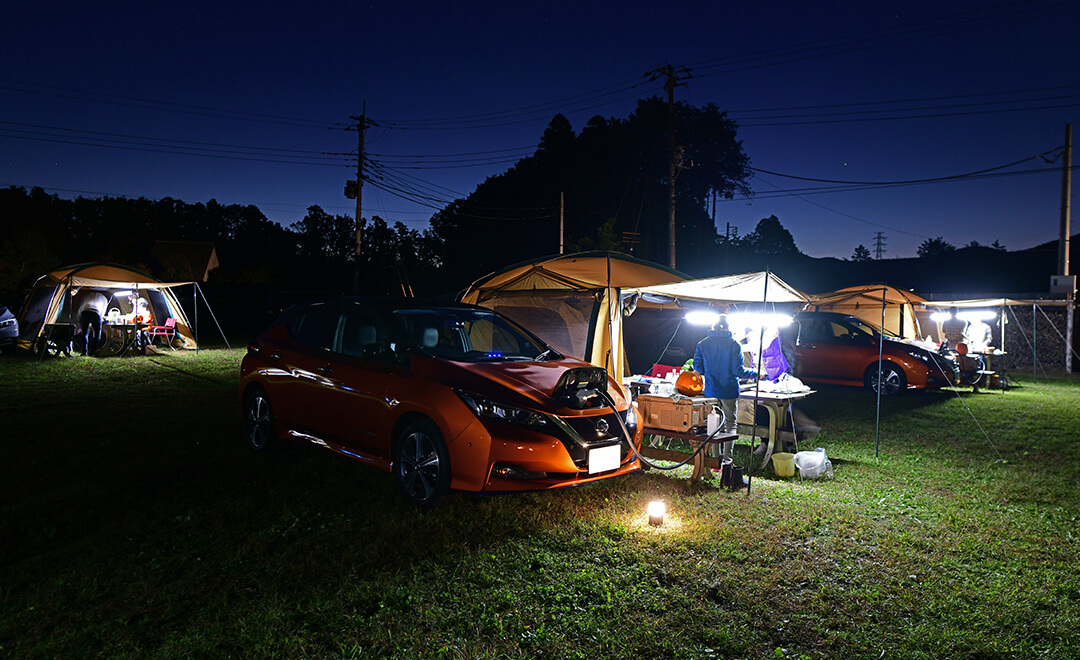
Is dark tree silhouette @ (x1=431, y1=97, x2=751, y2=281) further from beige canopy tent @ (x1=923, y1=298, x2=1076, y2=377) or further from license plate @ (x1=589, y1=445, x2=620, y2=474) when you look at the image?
license plate @ (x1=589, y1=445, x2=620, y2=474)

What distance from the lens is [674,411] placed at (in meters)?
6.30

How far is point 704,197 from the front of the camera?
177ft

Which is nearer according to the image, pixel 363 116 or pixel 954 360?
pixel 954 360

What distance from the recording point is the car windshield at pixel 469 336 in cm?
553

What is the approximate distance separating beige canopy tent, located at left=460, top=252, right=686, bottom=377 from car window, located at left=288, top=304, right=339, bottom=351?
3651 mm

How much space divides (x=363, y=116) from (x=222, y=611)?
104ft

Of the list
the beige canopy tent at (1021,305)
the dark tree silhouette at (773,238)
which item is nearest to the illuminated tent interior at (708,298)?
the beige canopy tent at (1021,305)

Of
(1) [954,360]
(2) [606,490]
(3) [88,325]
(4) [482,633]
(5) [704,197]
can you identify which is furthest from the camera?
(5) [704,197]

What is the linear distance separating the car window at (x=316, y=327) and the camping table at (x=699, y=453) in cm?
329

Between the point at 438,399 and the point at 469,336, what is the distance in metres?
1.68

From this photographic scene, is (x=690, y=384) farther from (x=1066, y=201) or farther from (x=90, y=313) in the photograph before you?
(x=1066, y=201)

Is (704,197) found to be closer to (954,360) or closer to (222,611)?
(954,360)

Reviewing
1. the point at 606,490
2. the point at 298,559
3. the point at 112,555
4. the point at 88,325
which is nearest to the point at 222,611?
the point at 298,559

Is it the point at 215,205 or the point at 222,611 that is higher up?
the point at 215,205
